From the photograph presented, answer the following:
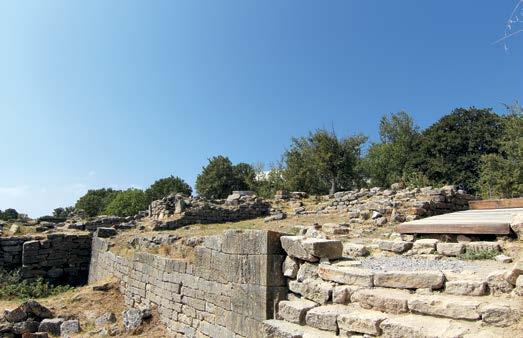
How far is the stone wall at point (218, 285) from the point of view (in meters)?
6.27

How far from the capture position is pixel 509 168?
2720cm

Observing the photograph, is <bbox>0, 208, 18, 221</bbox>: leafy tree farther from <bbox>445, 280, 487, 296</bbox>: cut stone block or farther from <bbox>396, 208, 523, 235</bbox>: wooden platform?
<bbox>445, 280, 487, 296</bbox>: cut stone block

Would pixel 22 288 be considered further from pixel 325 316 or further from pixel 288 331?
pixel 325 316

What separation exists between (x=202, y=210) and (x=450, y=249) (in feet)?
49.0

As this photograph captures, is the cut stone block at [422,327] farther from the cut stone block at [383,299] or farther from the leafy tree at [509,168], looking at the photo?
the leafy tree at [509,168]

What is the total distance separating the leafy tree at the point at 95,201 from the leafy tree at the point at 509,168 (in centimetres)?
4662

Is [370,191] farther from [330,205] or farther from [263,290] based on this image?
[263,290]

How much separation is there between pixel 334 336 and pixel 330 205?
14592mm

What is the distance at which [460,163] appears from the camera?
36.8 metres

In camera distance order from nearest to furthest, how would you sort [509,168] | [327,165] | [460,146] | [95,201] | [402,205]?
[402,205] → [509,168] → [327,165] → [460,146] → [95,201]

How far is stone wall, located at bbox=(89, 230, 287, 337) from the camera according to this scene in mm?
6266

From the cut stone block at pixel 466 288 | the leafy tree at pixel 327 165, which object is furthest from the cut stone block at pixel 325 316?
the leafy tree at pixel 327 165

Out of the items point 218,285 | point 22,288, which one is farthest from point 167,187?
point 218,285

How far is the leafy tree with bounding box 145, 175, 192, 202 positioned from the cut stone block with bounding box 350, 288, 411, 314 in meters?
52.2
